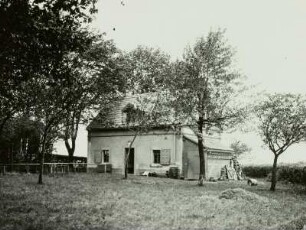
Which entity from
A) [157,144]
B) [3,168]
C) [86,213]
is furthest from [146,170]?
[86,213]

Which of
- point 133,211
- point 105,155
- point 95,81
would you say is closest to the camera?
point 133,211

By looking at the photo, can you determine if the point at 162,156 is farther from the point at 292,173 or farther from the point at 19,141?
the point at 19,141

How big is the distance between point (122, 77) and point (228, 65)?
8614 millimetres

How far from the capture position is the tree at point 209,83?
24.8 m

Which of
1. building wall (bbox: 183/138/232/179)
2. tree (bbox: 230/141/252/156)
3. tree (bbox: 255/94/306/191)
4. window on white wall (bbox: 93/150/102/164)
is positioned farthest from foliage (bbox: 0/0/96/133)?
tree (bbox: 230/141/252/156)

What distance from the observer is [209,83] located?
82.4 ft

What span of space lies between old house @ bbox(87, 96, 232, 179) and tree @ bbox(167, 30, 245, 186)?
4446 mm

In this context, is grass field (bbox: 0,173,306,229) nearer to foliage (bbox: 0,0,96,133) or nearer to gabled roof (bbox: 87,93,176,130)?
foliage (bbox: 0,0,96,133)

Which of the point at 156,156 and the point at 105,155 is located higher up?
the point at 105,155

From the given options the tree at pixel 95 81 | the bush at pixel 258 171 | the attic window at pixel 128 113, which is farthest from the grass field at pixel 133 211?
the bush at pixel 258 171

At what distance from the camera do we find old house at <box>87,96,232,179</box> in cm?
3170

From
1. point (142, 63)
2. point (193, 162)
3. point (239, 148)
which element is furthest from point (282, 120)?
point (239, 148)

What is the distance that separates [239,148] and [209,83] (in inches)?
1190

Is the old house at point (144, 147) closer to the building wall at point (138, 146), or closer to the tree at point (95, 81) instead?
the building wall at point (138, 146)
